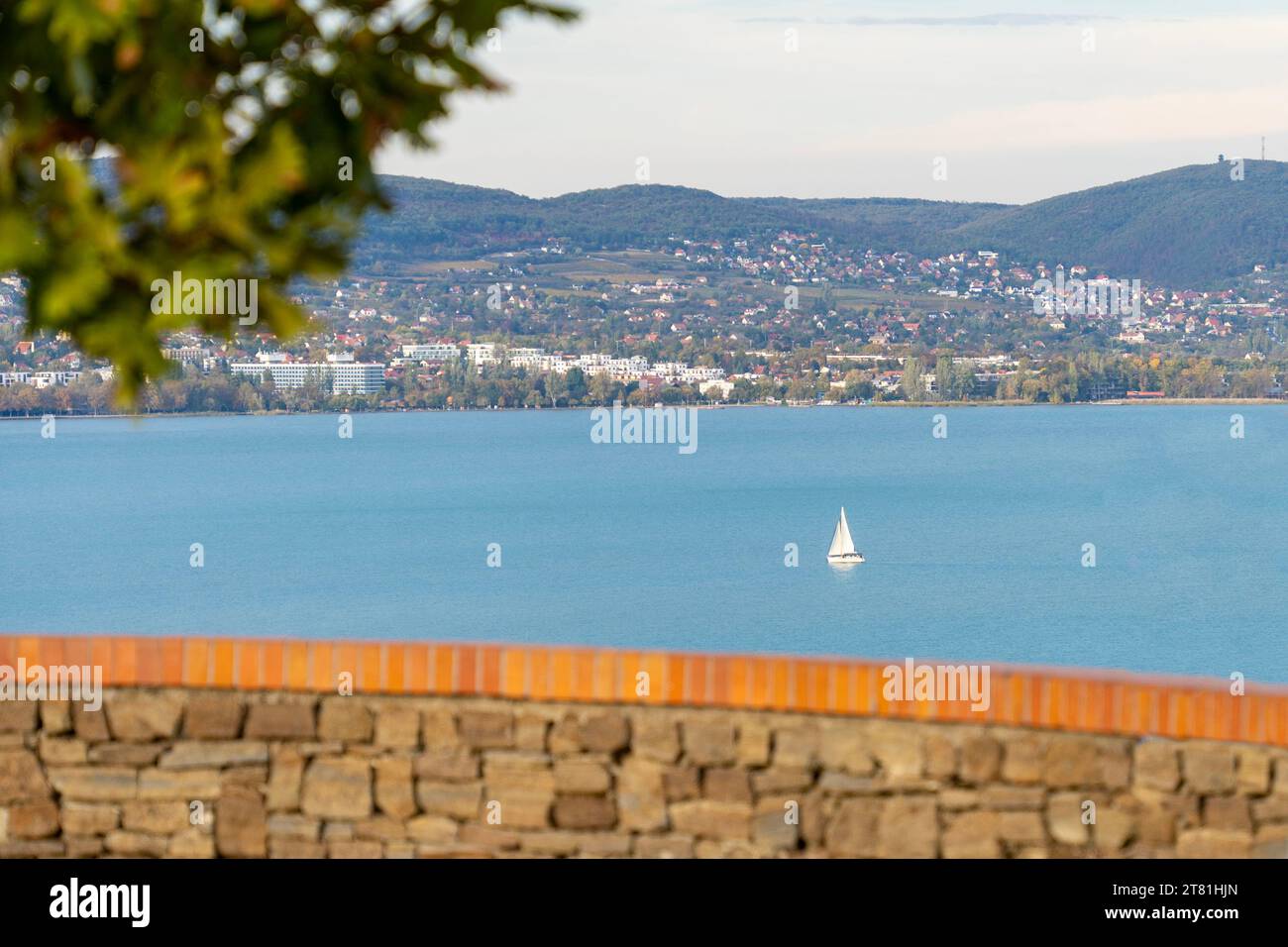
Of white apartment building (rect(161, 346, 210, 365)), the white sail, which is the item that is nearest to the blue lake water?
the white sail

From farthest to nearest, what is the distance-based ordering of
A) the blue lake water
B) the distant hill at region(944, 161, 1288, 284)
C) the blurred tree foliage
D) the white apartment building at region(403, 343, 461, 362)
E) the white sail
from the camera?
the distant hill at region(944, 161, 1288, 284), the white apartment building at region(403, 343, 461, 362), the white sail, the blue lake water, the blurred tree foliage

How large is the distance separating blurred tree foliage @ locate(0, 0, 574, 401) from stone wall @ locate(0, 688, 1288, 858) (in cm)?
215

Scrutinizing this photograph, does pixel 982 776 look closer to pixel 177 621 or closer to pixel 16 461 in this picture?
pixel 177 621

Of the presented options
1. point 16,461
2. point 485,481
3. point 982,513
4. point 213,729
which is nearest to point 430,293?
point 485,481

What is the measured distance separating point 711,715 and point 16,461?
133819 millimetres

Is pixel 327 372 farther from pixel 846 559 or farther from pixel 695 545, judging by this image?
pixel 846 559

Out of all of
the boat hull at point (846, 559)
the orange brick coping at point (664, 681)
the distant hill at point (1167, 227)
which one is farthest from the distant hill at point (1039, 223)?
the orange brick coping at point (664, 681)

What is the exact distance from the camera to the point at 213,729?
5582 mm

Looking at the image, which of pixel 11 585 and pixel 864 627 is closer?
pixel 864 627

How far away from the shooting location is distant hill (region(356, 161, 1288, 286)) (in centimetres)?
13512

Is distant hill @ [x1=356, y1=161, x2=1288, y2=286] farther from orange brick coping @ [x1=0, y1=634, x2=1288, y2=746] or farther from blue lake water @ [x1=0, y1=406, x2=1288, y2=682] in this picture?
orange brick coping @ [x1=0, y1=634, x2=1288, y2=746]

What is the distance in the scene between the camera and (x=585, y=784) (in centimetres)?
541

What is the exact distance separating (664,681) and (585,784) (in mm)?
417

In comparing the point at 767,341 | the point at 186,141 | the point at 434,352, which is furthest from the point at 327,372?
the point at 186,141
